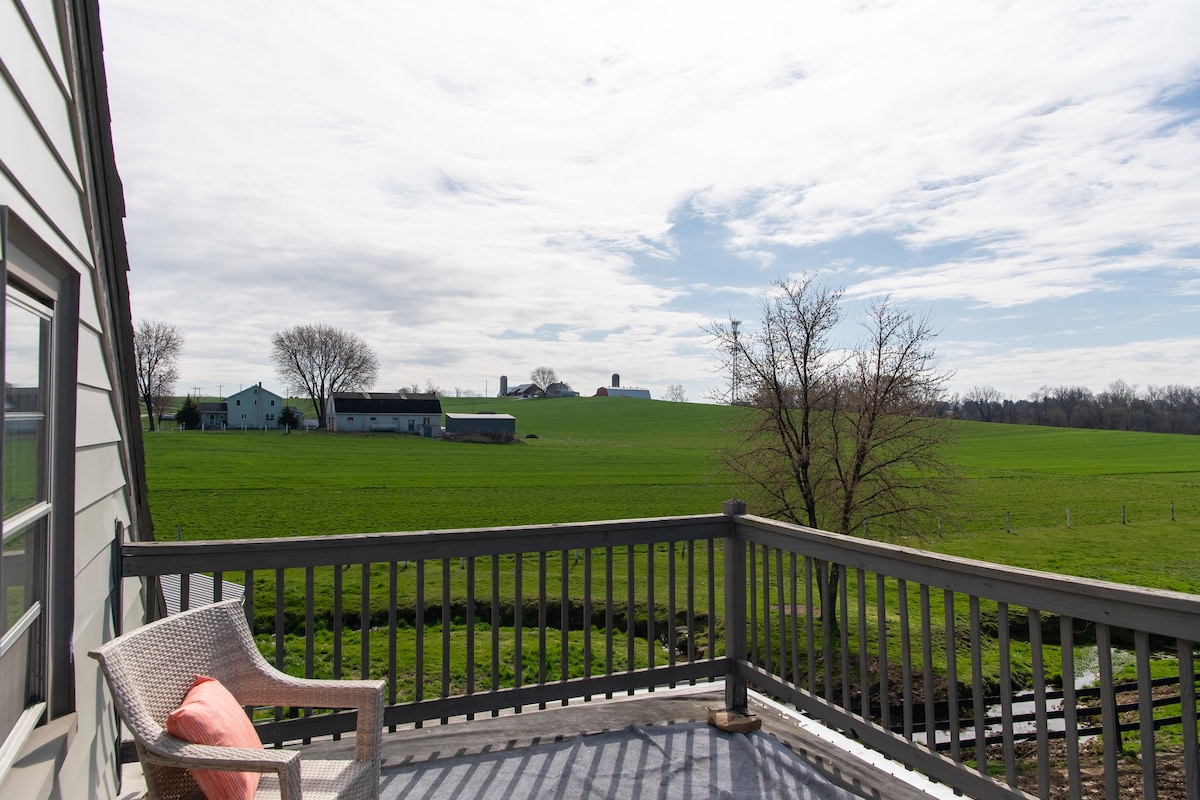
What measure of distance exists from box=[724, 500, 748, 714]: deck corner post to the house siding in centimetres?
273

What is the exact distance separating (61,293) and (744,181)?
9384 millimetres

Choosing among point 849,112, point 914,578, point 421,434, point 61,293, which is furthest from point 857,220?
point 421,434

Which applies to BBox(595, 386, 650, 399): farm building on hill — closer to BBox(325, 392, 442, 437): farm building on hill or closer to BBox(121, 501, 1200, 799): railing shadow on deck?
BBox(325, 392, 442, 437): farm building on hill

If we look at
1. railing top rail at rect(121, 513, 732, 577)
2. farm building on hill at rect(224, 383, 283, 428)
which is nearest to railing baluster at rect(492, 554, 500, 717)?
railing top rail at rect(121, 513, 732, 577)

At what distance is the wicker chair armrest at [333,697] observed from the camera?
231 cm

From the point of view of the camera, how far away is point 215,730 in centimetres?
202

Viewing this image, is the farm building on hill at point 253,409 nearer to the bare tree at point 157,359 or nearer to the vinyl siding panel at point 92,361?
the bare tree at point 157,359

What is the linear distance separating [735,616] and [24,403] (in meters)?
3.17

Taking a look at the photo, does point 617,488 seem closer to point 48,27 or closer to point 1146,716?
point 1146,716

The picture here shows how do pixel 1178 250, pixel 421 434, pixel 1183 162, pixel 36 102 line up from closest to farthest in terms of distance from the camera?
pixel 36 102 → pixel 1183 162 → pixel 1178 250 → pixel 421 434

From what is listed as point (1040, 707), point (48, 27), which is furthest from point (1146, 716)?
point (48, 27)

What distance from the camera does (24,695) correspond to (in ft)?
6.14

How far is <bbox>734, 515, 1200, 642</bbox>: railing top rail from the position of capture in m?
1.90

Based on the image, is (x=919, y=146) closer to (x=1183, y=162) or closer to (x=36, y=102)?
(x=1183, y=162)
